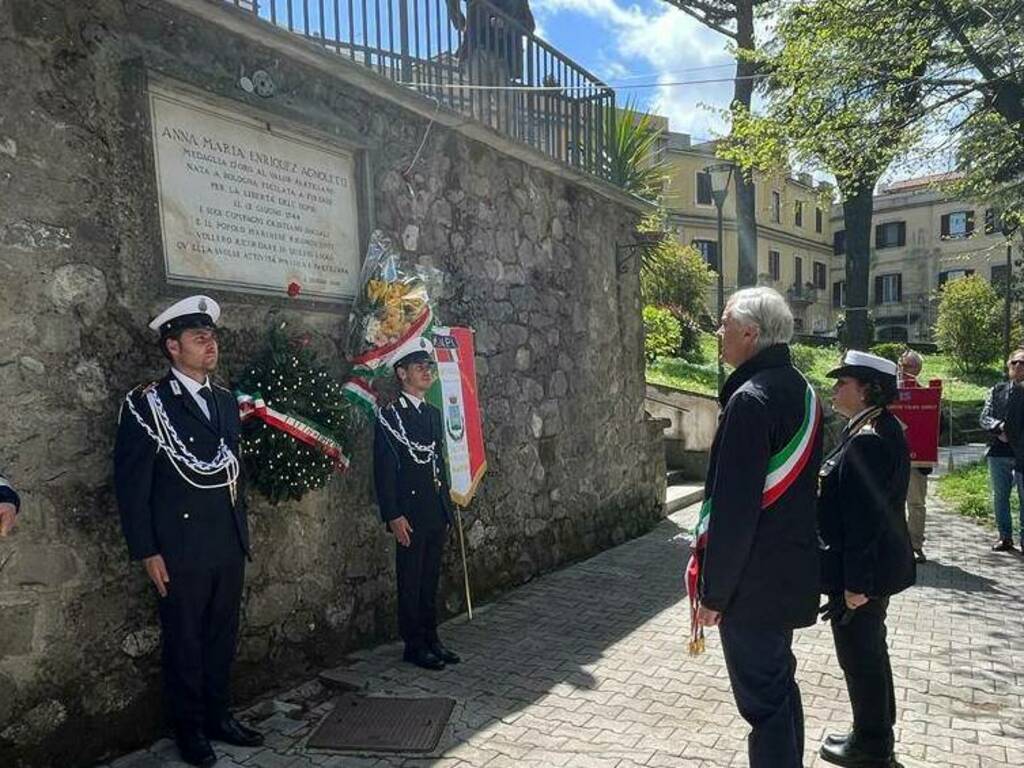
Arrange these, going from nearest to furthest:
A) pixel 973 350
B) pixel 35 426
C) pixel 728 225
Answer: pixel 35 426, pixel 973 350, pixel 728 225

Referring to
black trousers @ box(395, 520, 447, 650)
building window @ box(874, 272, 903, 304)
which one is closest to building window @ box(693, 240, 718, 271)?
building window @ box(874, 272, 903, 304)

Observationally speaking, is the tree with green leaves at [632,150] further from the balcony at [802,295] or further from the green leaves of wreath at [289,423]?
the balcony at [802,295]

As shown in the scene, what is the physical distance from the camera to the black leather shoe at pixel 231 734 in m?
3.49

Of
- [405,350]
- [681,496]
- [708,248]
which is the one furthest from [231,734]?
[708,248]

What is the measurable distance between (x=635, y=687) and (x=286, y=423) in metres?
2.31

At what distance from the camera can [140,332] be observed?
3537 mm

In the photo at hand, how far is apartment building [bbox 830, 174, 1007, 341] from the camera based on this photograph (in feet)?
154

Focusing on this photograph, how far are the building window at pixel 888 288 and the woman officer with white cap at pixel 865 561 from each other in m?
52.0

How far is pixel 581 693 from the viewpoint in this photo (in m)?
4.14

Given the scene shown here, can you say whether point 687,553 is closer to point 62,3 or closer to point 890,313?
point 62,3

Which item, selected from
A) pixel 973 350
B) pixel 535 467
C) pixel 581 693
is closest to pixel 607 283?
pixel 535 467

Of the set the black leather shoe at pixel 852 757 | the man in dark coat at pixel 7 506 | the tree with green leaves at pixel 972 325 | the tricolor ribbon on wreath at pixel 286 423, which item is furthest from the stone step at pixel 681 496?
the tree with green leaves at pixel 972 325

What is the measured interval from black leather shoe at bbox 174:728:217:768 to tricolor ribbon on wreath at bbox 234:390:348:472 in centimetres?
136

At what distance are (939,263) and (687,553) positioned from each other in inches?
1878
